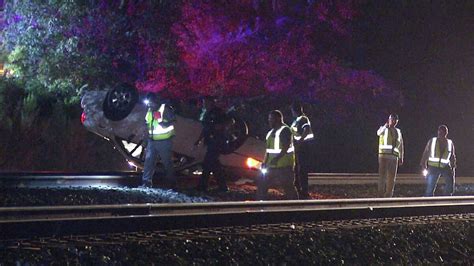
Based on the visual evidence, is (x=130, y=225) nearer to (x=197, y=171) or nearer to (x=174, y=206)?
(x=174, y=206)

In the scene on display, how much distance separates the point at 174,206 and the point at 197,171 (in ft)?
23.3

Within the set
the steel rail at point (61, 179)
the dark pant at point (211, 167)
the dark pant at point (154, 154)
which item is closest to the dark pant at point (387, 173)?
the dark pant at point (211, 167)

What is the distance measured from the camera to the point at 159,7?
2164 centimetres

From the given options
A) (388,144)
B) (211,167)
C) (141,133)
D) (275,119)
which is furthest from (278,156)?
(141,133)

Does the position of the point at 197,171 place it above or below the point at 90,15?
below

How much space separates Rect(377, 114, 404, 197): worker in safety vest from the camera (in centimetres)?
1342

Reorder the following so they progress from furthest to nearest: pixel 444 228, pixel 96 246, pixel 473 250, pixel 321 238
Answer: pixel 444 228
pixel 473 250
pixel 321 238
pixel 96 246

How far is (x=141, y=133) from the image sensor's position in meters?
14.5

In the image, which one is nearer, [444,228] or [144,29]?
[444,228]

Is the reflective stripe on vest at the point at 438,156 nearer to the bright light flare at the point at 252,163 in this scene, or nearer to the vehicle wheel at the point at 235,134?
the bright light flare at the point at 252,163

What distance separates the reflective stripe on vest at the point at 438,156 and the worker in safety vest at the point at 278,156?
4.63 metres

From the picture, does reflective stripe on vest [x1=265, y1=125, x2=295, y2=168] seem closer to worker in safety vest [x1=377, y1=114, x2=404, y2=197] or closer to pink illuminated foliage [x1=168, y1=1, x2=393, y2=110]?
worker in safety vest [x1=377, y1=114, x2=404, y2=197]

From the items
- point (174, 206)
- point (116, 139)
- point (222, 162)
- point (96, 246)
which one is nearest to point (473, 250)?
point (174, 206)

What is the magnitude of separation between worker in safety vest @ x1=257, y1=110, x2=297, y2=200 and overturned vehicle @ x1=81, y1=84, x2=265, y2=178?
11.4 feet
